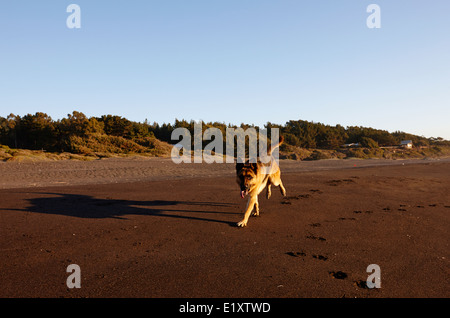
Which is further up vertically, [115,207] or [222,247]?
[115,207]

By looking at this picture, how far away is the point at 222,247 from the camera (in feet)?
17.2

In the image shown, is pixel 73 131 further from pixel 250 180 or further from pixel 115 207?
pixel 250 180

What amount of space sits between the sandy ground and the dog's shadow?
0.11 feet

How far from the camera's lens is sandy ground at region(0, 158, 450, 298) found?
3699 millimetres

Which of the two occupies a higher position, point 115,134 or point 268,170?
point 115,134

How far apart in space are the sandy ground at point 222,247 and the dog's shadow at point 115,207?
0.11ft

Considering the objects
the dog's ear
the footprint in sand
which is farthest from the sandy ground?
the dog's ear

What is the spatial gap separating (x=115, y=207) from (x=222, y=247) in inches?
190

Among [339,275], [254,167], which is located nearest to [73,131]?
[254,167]

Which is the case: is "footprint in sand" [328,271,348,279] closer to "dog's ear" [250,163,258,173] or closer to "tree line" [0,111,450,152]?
"dog's ear" [250,163,258,173]

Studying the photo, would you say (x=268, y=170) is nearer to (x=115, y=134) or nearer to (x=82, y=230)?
(x=82, y=230)

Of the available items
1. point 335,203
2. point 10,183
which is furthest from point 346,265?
point 10,183

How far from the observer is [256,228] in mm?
6508

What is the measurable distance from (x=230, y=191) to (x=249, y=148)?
102 feet
